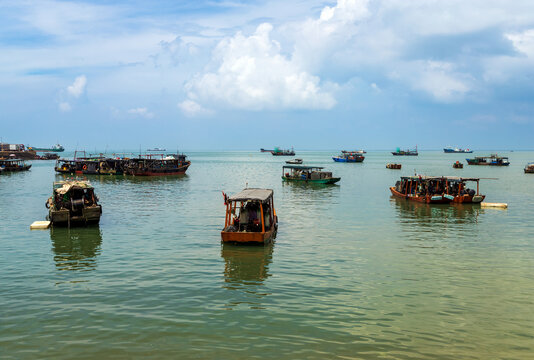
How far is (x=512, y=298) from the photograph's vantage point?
49.4 ft

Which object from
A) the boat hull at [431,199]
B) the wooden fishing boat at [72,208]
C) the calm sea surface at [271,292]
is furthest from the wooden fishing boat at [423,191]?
the wooden fishing boat at [72,208]

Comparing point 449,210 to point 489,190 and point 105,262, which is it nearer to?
point 489,190

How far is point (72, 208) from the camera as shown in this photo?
92.1 feet

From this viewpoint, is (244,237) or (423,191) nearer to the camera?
(244,237)

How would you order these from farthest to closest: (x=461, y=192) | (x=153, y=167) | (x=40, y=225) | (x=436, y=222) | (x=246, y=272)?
(x=153, y=167) → (x=461, y=192) → (x=436, y=222) → (x=40, y=225) → (x=246, y=272)

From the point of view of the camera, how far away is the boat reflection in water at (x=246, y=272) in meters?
15.0

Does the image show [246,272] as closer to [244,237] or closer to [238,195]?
[244,237]

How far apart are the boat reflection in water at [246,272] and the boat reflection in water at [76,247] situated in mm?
6195

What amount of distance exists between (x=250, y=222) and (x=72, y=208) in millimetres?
12558

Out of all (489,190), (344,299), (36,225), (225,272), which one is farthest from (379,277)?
(489,190)

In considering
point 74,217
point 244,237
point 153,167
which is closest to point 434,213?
point 244,237

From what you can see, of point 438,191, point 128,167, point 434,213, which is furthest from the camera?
point 128,167

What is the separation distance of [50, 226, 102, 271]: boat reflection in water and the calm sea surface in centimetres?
9

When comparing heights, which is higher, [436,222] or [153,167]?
[153,167]
